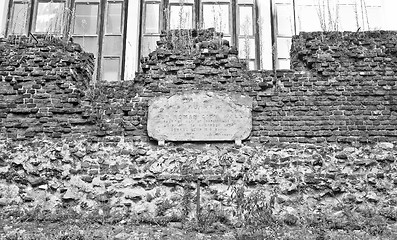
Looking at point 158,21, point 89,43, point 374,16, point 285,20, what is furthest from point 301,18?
point 89,43

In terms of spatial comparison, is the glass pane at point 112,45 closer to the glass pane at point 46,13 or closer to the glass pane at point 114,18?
the glass pane at point 114,18

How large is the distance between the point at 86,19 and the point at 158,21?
1.84 m

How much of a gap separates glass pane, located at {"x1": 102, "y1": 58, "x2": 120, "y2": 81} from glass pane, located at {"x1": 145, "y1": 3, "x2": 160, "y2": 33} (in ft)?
3.91

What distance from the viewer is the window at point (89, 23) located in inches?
512

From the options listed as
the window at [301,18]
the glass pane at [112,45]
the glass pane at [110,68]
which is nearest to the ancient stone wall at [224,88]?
the glass pane at [110,68]

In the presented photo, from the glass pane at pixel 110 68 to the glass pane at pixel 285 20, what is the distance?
4.16 metres

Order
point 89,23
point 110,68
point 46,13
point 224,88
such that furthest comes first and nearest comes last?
1. point 46,13
2. point 89,23
3. point 110,68
4. point 224,88

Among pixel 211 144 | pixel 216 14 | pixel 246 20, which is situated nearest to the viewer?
pixel 211 144

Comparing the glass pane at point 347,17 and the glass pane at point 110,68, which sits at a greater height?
the glass pane at point 347,17

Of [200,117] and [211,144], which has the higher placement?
[200,117]

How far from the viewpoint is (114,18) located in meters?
13.5

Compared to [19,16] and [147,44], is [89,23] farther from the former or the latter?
[19,16]

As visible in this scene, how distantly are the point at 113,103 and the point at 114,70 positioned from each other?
4.22 metres

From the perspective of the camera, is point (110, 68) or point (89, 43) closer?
point (110, 68)
